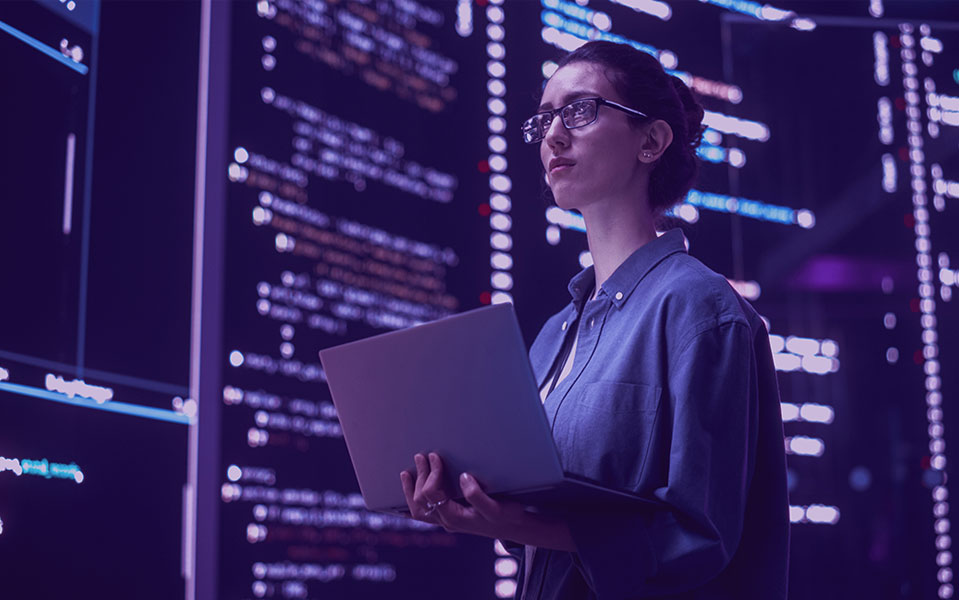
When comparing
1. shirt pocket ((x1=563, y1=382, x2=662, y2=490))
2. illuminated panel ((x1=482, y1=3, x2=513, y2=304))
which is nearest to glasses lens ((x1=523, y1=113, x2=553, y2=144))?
shirt pocket ((x1=563, y1=382, x2=662, y2=490))

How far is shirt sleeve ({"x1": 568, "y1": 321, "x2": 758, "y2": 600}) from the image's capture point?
132 centimetres

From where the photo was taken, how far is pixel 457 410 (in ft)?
4.46

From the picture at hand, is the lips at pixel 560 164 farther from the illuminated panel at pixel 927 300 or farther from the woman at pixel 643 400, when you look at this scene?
the illuminated panel at pixel 927 300

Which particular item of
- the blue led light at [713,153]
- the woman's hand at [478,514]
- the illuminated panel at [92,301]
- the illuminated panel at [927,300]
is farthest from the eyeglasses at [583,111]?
the illuminated panel at [927,300]

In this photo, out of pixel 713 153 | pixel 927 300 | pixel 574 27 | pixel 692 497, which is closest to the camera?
pixel 692 497

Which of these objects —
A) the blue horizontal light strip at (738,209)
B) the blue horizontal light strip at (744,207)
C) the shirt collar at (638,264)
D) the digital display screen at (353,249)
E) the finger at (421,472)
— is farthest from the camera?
the blue horizontal light strip at (744,207)

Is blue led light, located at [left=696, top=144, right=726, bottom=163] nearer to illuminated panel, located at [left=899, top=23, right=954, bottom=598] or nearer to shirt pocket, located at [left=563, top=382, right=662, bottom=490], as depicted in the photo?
illuminated panel, located at [left=899, top=23, right=954, bottom=598]

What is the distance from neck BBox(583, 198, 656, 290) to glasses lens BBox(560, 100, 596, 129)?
0.13 m

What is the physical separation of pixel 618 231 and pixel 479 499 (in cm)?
53

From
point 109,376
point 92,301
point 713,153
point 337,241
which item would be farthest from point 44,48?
point 713,153

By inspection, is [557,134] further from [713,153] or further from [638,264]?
[713,153]

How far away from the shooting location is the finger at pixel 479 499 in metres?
1.33


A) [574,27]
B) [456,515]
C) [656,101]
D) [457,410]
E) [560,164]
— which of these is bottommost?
[456,515]

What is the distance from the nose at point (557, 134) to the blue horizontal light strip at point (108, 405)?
1.03m
